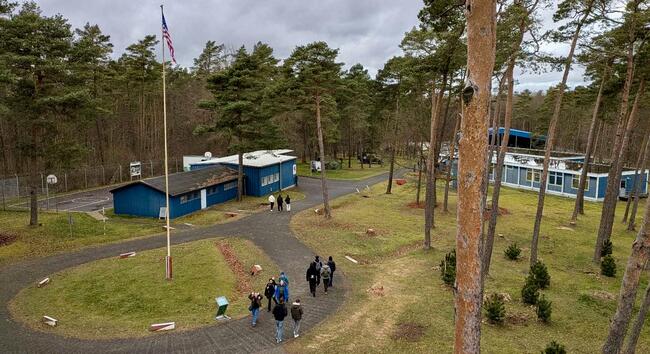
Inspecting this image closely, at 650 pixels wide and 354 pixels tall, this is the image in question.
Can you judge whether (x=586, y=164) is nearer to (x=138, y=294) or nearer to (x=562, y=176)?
(x=562, y=176)

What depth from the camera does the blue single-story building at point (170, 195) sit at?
28609mm

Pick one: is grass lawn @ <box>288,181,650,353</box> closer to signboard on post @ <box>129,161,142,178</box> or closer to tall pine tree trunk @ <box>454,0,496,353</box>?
tall pine tree trunk @ <box>454,0,496,353</box>

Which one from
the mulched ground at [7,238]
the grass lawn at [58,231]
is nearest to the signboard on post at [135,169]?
the grass lawn at [58,231]

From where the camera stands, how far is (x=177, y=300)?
49.9ft

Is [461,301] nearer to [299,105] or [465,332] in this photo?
[465,332]

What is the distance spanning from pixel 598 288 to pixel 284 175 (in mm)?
30830

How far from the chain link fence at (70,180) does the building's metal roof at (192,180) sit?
6721 millimetres

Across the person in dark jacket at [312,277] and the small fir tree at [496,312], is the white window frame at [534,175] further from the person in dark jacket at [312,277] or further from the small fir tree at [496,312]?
the person in dark jacket at [312,277]

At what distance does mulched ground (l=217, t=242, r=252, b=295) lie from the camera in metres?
16.8

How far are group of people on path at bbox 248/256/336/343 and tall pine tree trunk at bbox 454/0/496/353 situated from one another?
6839mm

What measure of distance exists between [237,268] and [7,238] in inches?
538

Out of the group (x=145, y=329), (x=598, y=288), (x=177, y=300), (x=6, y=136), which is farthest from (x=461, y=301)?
(x=6, y=136)

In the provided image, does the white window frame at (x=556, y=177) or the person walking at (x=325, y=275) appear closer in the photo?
the person walking at (x=325, y=275)

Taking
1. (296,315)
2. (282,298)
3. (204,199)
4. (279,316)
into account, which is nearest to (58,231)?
(204,199)
